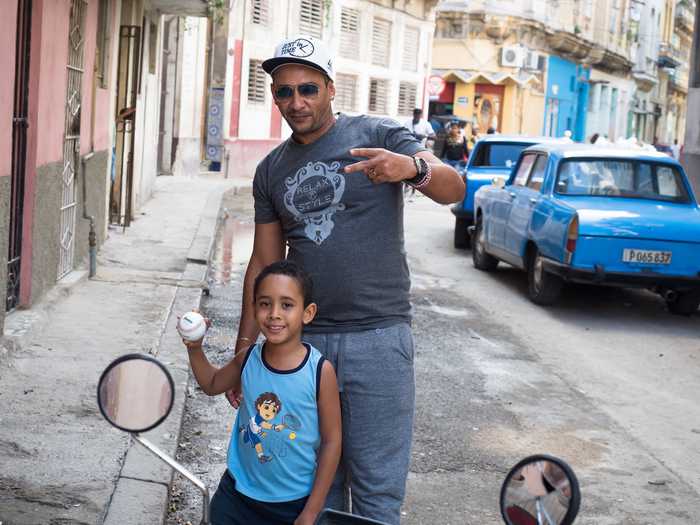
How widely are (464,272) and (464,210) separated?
2.24 m

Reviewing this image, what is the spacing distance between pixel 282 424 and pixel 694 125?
17.1m

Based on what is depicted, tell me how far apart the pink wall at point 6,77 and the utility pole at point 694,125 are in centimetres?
1330

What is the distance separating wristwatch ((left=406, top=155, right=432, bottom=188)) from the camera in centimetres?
344

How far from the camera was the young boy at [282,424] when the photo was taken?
3.37 meters

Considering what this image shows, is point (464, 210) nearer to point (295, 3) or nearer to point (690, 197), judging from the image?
point (690, 197)

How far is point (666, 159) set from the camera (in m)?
12.7

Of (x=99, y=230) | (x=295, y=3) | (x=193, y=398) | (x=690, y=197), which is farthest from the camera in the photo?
(x=295, y=3)

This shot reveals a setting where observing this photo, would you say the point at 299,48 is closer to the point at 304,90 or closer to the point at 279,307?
the point at 304,90

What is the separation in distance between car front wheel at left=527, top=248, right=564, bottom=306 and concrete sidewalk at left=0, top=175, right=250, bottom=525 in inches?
127

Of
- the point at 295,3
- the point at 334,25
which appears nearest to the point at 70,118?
the point at 295,3

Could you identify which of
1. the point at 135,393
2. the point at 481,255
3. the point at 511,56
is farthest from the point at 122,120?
the point at 511,56

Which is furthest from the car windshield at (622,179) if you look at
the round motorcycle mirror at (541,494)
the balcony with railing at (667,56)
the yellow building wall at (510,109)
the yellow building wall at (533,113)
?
the balcony with railing at (667,56)

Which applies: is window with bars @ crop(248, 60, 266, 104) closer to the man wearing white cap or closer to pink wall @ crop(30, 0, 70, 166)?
pink wall @ crop(30, 0, 70, 166)

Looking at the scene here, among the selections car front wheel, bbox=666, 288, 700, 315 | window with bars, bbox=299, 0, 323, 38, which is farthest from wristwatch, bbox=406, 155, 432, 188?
window with bars, bbox=299, 0, 323, 38
